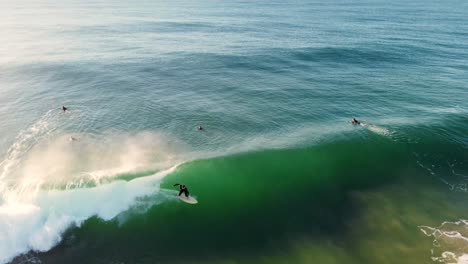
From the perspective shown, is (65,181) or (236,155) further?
(236,155)

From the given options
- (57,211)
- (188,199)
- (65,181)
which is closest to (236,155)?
(188,199)

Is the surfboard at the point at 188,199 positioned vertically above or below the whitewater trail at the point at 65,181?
below

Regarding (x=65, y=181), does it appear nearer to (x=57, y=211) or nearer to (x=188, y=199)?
(x=57, y=211)

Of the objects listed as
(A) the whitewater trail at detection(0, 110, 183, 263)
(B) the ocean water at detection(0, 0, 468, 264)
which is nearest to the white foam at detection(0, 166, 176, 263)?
(A) the whitewater trail at detection(0, 110, 183, 263)

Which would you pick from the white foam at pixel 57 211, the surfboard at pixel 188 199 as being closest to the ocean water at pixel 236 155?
the white foam at pixel 57 211

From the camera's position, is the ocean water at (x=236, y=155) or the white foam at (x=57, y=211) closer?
the white foam at (x=57, y=211)

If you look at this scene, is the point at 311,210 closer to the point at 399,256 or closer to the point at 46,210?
the point at 399,256

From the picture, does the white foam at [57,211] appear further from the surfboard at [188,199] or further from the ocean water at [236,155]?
the surfboard at [188,199]

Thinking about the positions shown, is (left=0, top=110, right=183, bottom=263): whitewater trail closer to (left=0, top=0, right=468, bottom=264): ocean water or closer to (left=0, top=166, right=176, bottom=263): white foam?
(left=0, top=166, right=176, bottom=263): white foam
